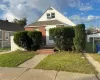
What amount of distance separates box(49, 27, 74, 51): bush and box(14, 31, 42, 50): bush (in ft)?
7.13

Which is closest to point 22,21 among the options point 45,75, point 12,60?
point 12,60

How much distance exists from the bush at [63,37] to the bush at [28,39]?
7.13 ft

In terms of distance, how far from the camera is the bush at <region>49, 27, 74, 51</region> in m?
16.9

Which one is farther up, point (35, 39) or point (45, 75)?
point (35, 39)

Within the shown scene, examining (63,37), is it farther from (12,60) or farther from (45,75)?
(45,75)

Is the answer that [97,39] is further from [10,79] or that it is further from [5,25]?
[5,25]

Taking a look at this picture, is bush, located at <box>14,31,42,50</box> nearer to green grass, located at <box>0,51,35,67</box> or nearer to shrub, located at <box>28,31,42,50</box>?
shrub, located at <box>28,31,42,50</box>

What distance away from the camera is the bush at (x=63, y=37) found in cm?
1694

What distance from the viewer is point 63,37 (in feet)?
55.6

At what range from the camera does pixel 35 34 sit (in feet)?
60.1

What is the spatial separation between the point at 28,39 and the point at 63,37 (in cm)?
406

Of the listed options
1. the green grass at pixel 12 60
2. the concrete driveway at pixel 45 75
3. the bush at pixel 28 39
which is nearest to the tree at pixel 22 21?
the bush at pixel 28 39

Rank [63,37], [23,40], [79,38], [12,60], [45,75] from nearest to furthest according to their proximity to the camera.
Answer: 1. [45,75]
2. [12,60]
3. [79,38]
4. [63,37]
5. [23,40]

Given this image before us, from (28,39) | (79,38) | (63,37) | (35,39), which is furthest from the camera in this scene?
(28,39)
